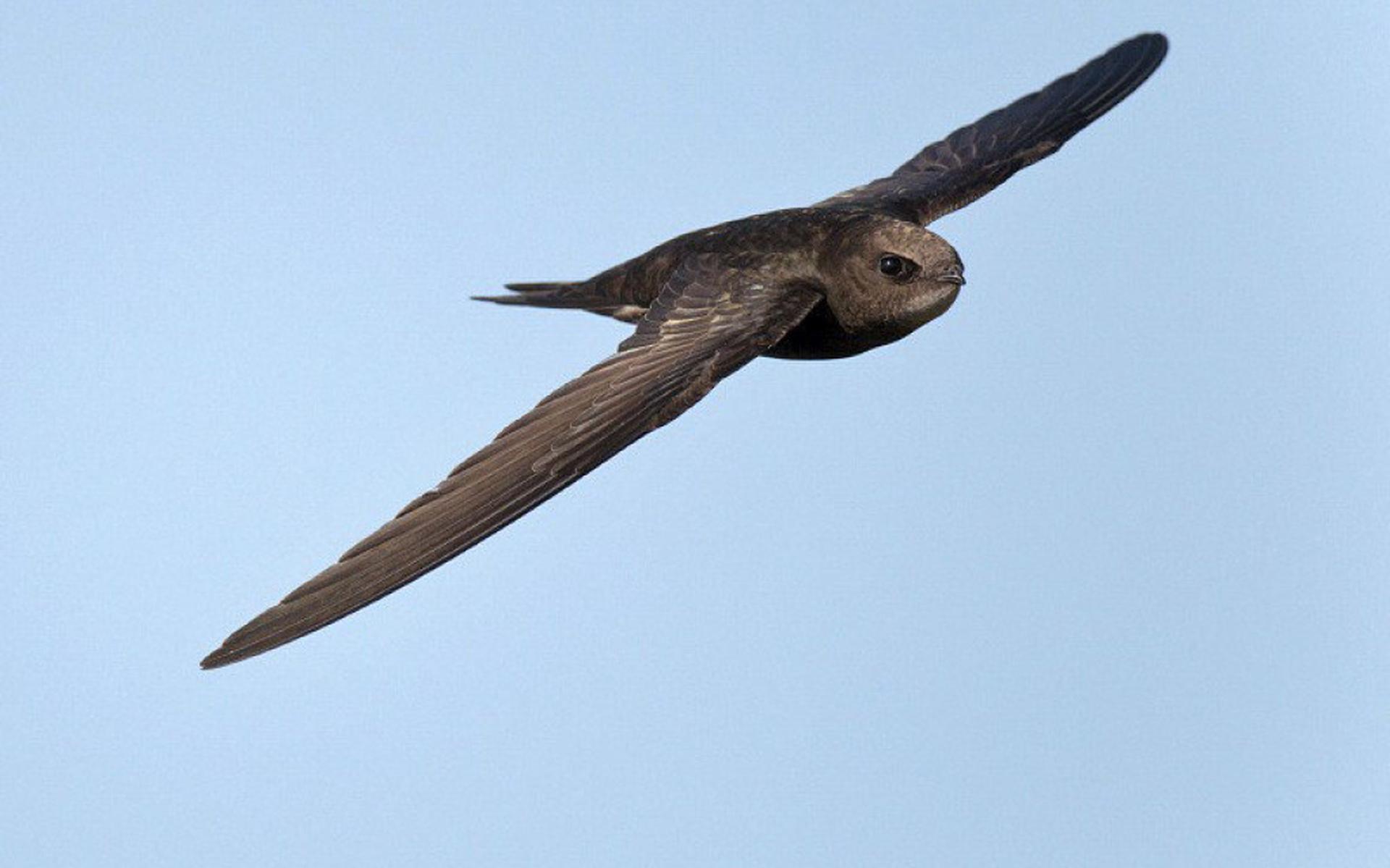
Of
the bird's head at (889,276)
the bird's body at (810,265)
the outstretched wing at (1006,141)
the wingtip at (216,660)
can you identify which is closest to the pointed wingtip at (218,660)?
the wingtip at (216,660)

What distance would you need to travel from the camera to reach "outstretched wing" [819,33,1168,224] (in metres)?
10.4

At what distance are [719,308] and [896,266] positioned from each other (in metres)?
0.84

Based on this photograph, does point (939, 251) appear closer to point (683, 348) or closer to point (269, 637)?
point (683, 348)

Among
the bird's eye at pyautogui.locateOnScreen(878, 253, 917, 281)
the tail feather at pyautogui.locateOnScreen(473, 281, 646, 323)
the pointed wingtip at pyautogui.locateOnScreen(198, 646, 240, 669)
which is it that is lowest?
the pointed wingtip at pyautogui.locateOnScreen(198, 646, 240, 669)

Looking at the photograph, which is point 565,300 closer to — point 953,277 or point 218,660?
point 953,277

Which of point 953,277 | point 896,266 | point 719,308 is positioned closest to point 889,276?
point 896,266

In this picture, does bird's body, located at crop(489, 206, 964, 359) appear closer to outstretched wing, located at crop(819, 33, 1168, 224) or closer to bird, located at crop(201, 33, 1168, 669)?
bird, located at crop(201, 33, 1168, 669)

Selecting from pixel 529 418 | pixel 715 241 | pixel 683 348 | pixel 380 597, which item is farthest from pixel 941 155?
pixel 380 597

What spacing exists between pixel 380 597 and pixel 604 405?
1.29 m

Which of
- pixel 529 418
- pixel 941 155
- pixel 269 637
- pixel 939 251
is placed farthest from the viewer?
pixel 941 155

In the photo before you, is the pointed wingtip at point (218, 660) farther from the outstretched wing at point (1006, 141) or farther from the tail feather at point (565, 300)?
the outstretched wing at point (1006, 141)

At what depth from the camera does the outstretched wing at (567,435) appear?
7.63 m

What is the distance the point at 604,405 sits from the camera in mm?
8328

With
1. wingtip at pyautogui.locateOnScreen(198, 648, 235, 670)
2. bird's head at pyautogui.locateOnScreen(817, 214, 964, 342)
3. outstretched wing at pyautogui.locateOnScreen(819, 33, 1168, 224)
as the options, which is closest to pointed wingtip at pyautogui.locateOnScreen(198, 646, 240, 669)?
wingtip at pyautogui.locateOnScreen(198, 648, 235, 670)
